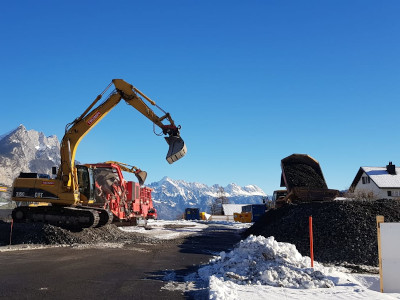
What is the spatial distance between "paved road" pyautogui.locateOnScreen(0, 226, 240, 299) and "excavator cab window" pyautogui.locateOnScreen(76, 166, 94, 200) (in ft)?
18.2

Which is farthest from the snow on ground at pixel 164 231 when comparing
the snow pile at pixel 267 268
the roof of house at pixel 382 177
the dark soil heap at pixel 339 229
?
the roof of house at pixel 382 177

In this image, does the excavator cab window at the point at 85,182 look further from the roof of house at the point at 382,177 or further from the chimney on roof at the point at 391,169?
the chimney on roof at the point at 391,169

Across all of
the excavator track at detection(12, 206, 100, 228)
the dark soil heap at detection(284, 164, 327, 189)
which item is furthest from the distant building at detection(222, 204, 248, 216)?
the excavator track at detection(12, 206, 100, 228)

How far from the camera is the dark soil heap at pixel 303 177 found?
23172 mm

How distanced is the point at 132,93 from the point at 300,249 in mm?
11221

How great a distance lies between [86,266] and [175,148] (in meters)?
7.92

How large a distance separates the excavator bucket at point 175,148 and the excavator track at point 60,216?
455 cm

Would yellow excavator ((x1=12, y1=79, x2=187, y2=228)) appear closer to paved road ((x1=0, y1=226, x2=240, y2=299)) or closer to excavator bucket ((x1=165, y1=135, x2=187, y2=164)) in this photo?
excavator bucket ((x1=165, y1=135, x2=187, y2=164))

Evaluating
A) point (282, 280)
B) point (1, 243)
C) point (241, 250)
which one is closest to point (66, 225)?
point (1, 243)

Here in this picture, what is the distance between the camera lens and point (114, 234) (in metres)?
19.1

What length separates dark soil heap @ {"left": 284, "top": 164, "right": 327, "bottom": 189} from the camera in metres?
23.2

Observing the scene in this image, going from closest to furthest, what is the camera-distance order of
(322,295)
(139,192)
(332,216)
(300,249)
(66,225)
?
(322,295) < (300,249) < (332,216) < (66,225) < (139,192)

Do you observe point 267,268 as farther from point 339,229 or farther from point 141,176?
point 141,176

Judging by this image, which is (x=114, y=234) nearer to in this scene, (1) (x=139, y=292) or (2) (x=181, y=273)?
(2) (x=181, y=273)
